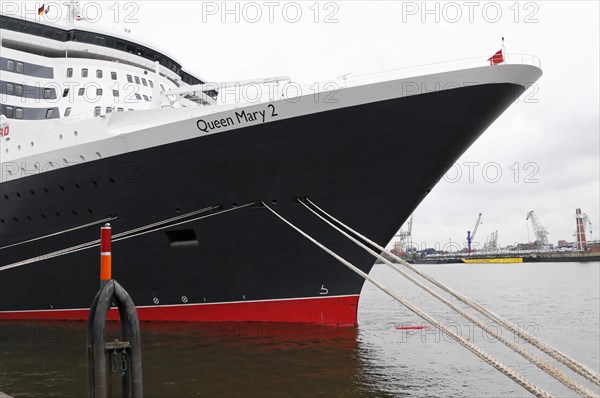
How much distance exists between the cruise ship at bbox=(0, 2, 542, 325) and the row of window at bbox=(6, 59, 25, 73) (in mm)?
2658

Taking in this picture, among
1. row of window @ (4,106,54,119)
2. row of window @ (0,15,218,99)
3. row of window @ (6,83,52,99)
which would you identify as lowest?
row of window @ (4,106,54,119)

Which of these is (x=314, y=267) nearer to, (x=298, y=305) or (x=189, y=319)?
(x=298, y=305)

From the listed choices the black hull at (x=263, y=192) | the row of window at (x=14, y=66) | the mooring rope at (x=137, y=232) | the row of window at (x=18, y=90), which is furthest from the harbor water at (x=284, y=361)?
the row of window at (x=14, y=66)

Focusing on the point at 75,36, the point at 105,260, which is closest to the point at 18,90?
the point at 75,36

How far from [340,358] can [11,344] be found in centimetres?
835

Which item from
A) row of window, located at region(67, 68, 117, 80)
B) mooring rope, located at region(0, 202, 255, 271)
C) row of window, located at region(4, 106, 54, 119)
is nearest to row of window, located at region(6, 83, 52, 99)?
row of window, located at region(4, 106, 54, 119)

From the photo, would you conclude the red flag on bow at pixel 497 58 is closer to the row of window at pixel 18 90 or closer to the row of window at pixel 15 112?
the row of window at pixel 15 112

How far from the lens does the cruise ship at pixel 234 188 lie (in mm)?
10523

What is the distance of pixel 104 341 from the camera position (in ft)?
15.7

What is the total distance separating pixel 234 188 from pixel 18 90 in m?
9.37

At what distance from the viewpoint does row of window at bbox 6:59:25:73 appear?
16078 mm

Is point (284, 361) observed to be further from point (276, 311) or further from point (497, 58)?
point (497, 58)

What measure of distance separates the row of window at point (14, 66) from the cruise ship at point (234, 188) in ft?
8.72

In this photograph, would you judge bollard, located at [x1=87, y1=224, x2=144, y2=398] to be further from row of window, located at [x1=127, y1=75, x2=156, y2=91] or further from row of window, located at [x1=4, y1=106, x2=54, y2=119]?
row of window, located at [x1=127, y1=75, x2=156, y2=91]
